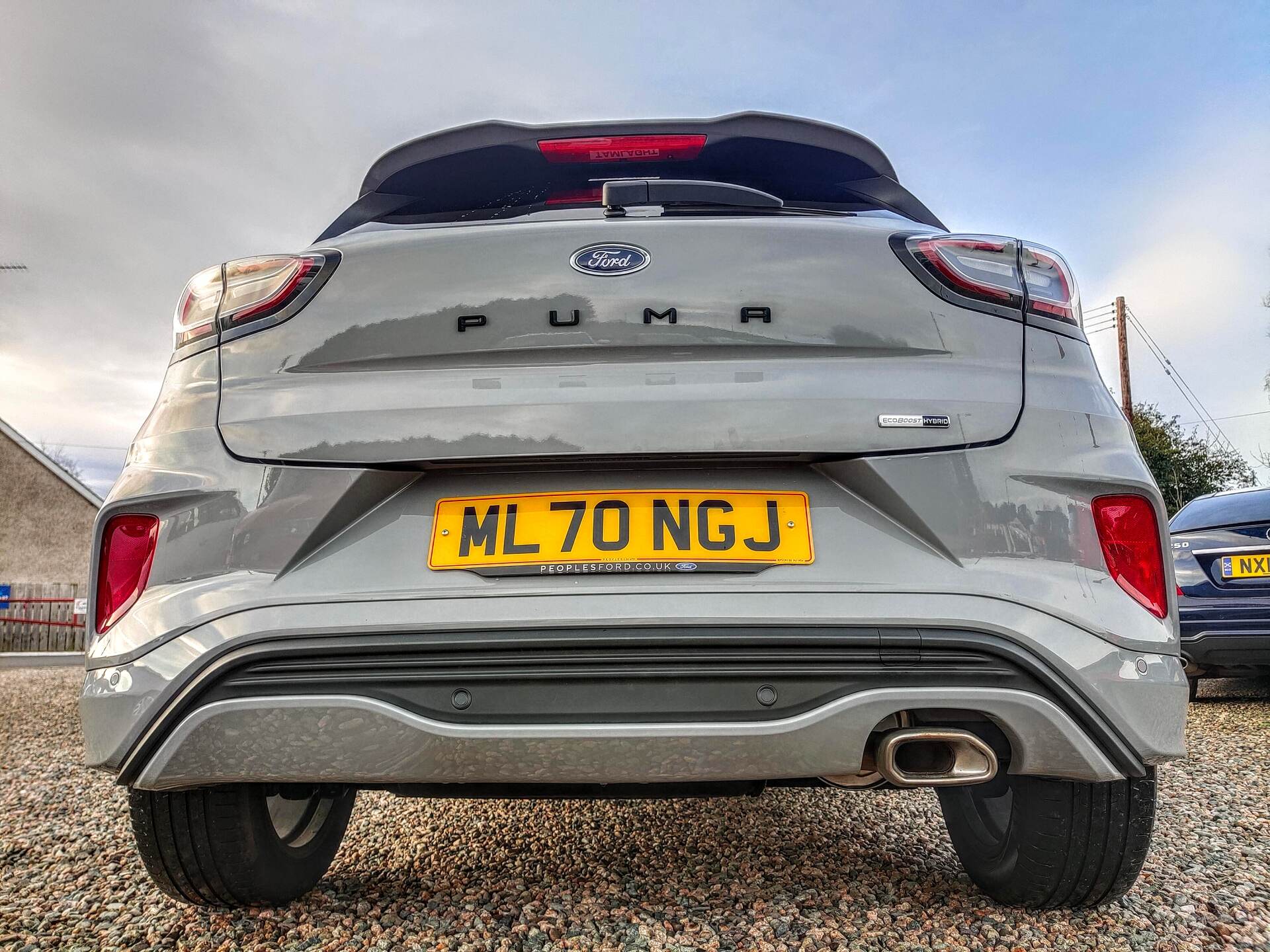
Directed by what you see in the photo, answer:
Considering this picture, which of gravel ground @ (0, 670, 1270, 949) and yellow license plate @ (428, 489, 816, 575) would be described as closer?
yellow license plate @ (428, 489, 816, 575)

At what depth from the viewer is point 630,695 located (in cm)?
137

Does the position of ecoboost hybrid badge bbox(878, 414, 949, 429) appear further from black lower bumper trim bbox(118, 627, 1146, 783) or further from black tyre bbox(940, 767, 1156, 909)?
black tyre bbox(940, 767, 1156, 909)

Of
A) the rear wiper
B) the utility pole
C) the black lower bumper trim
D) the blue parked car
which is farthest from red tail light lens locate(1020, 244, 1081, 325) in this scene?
the utility pole

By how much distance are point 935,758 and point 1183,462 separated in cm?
3196

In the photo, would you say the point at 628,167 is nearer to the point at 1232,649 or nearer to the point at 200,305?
the point at 200,305

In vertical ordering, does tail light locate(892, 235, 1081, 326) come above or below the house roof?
above

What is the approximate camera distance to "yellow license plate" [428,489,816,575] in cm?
143

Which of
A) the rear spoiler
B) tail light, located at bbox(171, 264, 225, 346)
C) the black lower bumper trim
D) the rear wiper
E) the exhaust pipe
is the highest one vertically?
the rear spoiler

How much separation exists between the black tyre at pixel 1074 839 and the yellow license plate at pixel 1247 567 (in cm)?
415

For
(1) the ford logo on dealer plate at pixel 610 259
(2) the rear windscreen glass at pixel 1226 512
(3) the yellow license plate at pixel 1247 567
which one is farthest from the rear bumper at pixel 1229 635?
(1) the ford logo on dealer plate at pixel 610 259

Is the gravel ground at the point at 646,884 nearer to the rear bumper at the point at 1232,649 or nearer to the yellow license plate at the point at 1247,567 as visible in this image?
the rear bumper at the point at 1232,649

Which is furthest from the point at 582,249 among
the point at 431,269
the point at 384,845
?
the point at 384,845

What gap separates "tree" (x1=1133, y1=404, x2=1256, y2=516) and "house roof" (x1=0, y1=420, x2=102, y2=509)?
32672 millimetres

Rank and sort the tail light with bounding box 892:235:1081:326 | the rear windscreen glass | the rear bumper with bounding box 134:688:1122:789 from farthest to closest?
the rear windscreen glass → the tail light with bounding box 892:235:1081:326 → the rear bumper with bounding box 134:688:1122:789
